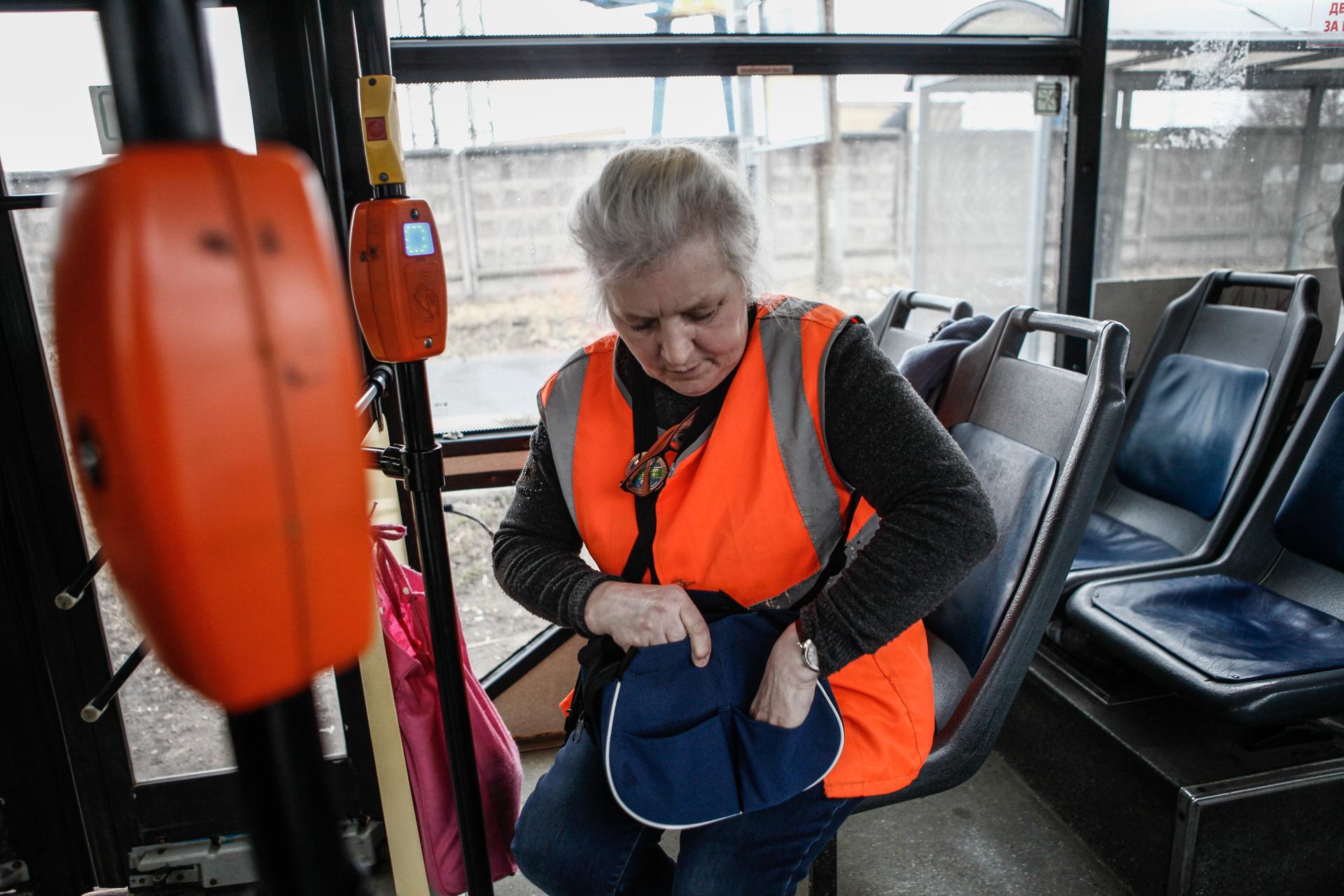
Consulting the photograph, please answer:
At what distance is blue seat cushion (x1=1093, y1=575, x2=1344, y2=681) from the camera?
1681mm

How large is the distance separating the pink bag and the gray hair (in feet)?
2.11

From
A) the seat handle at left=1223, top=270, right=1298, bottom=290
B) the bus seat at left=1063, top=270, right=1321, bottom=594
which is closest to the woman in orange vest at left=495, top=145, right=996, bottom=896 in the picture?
the bus seat at left=1063, top=270, right=1321, bottom=594

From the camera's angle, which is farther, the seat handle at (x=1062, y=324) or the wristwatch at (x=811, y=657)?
the seat handle at (x=1062, y=324)

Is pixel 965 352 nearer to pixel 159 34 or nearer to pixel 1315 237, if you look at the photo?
pixel 159 34

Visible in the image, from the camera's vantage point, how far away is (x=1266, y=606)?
6.59 ft

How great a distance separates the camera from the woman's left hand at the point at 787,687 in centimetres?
113

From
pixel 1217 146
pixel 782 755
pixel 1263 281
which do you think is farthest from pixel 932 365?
pixel 1217 146

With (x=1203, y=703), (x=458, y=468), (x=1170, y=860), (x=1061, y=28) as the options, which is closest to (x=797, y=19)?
(x=1061, y=28)

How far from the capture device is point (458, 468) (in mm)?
2438

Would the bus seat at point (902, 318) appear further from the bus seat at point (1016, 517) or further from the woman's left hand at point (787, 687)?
the woman's left hand at point (787, 687)

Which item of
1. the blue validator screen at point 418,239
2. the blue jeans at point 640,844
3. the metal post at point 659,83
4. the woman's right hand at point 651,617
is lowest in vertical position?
Answer: the blue jeans at point 640,844

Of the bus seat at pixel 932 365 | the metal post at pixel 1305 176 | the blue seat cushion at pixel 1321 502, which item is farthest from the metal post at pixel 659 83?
the metal post at pixel 1305 176

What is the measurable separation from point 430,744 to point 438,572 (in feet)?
2.16

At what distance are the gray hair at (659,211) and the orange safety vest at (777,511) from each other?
5.5 inches
